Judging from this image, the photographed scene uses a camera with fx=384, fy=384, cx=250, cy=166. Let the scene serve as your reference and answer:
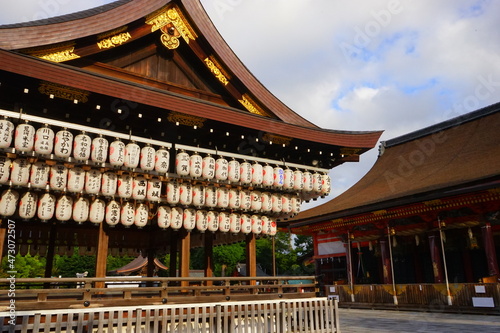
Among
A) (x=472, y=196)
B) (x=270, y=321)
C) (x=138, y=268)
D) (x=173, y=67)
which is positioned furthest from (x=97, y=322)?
(x=138, y=268)

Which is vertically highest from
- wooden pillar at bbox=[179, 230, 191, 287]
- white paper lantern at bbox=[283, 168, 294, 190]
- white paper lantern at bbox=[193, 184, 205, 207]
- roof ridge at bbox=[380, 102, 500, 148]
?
roof ridge at bbox=[380, 102, 500, 148]

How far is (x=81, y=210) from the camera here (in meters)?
8.80

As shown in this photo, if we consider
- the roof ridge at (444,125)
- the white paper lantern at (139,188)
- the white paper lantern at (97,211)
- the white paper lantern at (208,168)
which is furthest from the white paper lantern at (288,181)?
the roof ridge at (444,125)

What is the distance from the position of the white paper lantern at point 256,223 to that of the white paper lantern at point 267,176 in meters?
1.07

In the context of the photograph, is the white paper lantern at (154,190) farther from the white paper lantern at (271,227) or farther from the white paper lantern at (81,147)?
the white paper lantern at (271,227)

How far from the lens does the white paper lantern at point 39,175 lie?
8156 millimetres

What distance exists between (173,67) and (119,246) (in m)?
8.40

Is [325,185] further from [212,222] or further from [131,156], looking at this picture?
[131,156]

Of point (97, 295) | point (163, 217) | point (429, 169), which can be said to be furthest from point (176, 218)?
point (429, 169)

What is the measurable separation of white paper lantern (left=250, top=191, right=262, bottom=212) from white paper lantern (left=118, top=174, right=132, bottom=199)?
365 centimetres

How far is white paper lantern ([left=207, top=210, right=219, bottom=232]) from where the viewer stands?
1066 centimetres

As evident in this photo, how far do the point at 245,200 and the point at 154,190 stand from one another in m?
2.77

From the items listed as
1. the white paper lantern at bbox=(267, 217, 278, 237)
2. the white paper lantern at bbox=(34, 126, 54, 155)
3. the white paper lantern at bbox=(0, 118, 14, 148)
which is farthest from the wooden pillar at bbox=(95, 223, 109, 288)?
the white paper lantern at bbox=(267, 217, 278, 237)

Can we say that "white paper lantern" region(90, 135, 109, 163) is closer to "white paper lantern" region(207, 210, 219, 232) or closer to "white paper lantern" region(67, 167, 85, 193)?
"white paper lantern" region(67, 167, 85, 193)
